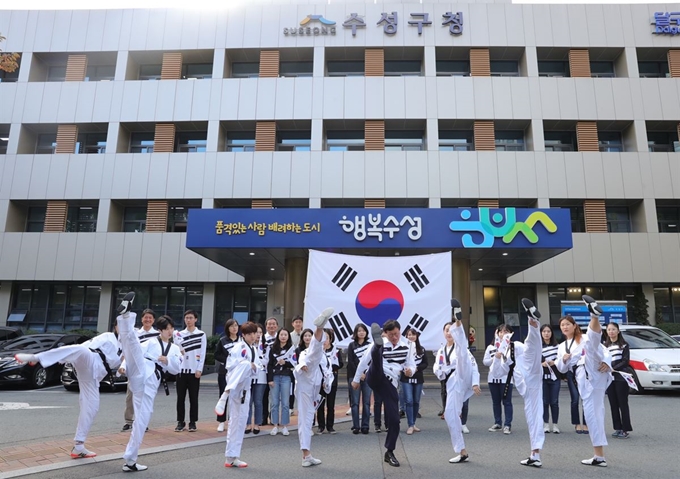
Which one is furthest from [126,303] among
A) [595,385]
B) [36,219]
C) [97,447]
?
[36,219]

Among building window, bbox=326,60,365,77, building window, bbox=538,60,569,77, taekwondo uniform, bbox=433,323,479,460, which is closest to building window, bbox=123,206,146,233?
building window, bbox=326,60,365,77

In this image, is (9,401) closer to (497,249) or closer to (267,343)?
(267,343)

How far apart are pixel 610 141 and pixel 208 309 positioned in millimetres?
22684

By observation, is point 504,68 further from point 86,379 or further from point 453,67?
point 86,379

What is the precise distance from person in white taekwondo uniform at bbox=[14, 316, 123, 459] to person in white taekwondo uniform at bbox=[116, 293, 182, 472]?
46 cm

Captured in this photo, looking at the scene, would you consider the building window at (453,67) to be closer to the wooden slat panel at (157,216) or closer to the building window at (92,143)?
the wooden slat panel at (157,216)

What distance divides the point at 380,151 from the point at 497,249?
9.84m

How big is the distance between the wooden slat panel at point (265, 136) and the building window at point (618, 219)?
17.5 m

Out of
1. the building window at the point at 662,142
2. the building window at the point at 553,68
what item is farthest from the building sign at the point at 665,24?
the building window at the point at 662,142

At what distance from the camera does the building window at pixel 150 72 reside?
27.1 metres

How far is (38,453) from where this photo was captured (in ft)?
21.9

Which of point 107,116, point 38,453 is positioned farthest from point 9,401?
point 107,116

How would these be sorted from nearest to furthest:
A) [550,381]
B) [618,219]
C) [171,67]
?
[550,381] < [618,219] < [171,67]

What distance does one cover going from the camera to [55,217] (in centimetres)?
2456
